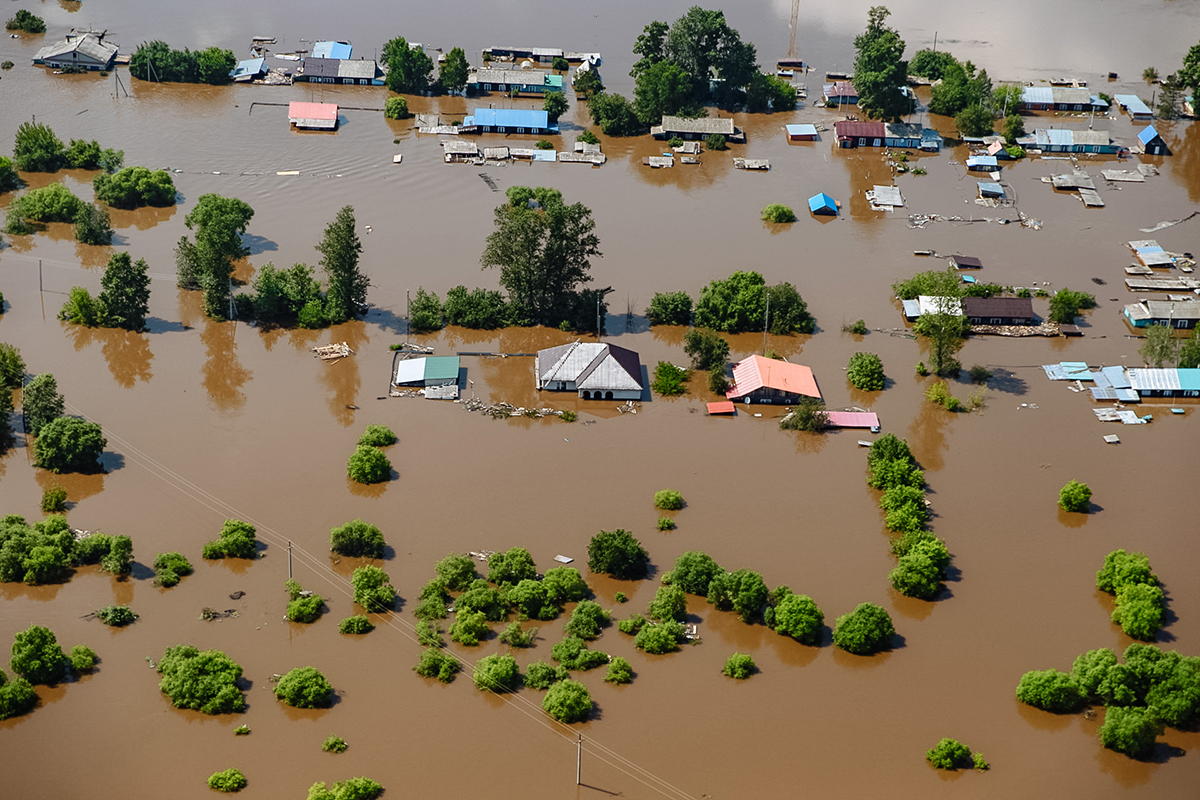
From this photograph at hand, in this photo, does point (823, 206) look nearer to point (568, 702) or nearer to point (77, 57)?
point (568, 702)

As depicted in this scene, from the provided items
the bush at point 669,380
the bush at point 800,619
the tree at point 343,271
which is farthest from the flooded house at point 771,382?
the tree at point 343,271

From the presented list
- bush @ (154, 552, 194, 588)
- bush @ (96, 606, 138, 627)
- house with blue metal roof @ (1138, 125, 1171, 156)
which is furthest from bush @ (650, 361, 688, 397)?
house with blue metal roof @ (1138, 125, 1171, 156)

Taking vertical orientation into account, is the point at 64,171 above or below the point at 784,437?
above

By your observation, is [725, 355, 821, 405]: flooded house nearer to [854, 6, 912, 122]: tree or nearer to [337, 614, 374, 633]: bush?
[337, 614, 374, 633]: bush

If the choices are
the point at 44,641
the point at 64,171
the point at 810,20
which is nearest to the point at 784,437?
the point at 44,641

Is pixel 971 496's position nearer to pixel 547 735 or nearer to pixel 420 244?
pixel 547 735

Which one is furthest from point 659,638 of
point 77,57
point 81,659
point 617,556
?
point 77,57
